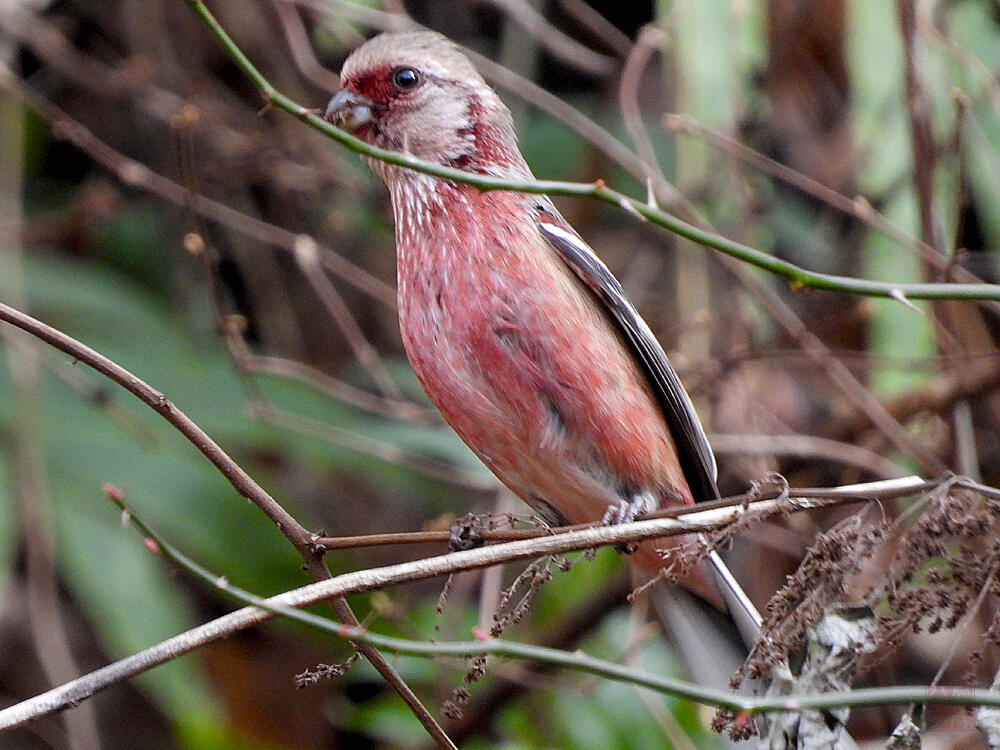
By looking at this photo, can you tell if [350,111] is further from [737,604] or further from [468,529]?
[737,604]

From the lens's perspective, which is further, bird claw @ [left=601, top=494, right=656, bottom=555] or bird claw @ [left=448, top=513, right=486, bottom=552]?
bird claw @ [left=601, top=494, right=656, bottom=555]

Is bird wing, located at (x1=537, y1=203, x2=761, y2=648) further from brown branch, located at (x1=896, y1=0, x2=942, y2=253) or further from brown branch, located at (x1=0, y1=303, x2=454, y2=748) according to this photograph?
brown branch, located at (x1=0, y1=303, x2=454, y2=748)

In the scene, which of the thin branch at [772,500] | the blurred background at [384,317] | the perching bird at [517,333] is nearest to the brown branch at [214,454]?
the thin branch at [772,500]

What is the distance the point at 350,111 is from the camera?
3.93m

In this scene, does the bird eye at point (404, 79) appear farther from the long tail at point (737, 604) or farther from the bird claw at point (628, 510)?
the long tail at point (737, 604)

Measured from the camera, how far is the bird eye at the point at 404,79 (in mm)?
3979

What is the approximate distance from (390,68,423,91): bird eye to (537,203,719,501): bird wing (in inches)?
22.8

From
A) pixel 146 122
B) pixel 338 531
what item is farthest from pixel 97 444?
pixel 146 122

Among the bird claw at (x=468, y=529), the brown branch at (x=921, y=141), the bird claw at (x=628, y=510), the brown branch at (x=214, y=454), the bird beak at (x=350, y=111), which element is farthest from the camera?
the brown branch at (x=921, y=141)

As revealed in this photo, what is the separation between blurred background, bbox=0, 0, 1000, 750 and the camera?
4730mm

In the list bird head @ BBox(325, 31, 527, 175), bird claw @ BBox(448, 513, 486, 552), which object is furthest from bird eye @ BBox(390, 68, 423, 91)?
bird claw @ BBox(448, 513, 486, 552)

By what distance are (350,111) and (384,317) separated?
2.91 metres

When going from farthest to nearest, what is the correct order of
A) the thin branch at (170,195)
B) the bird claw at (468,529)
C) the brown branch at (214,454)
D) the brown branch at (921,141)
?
the thin branch at (170,195), the brown branch at (921,141), the bird claw at (468,529), the brown branch at (214,454)

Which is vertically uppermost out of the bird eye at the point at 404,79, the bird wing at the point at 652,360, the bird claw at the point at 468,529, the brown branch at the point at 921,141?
the bird eye at the point at 404,79
